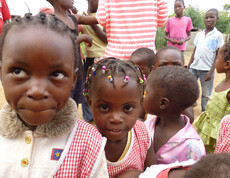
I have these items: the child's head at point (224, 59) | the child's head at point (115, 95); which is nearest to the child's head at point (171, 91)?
the child's head at point (115, 95)

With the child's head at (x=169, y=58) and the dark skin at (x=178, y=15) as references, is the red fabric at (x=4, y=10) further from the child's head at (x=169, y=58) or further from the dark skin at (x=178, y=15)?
the dark skin at (x=178, y=15)

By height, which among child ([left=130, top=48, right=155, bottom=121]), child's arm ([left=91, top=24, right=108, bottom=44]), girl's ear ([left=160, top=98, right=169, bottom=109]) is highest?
child's arm ([left=91, top=24, right=108, bottom=44])

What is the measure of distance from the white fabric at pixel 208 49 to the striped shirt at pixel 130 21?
7.16 ft

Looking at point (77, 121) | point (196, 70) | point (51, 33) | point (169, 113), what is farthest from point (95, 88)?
point (196, 70)

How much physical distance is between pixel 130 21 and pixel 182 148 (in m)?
1.61

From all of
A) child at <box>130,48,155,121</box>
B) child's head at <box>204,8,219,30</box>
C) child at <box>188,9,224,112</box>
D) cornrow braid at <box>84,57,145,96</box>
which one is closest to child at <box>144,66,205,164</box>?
cornrow braid at <box>84,57,145,96</box>

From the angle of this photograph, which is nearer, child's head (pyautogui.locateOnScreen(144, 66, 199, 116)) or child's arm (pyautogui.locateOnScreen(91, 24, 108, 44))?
child's head (pyautogui.locateOnScreen(144, 66, 199, 116))

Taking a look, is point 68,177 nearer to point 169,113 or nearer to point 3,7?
point 169,113

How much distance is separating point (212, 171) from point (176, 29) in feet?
17.7

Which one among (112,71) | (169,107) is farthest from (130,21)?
(112,71)

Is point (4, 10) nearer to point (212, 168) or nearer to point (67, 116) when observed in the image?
point (67, 116)

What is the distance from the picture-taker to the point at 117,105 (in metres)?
1.25

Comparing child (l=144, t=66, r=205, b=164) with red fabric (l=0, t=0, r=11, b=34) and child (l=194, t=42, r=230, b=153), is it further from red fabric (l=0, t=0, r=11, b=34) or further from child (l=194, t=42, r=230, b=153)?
red fabric (l=0, t=0, r=11, b=34)

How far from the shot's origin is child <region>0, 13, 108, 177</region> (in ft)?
2.63
